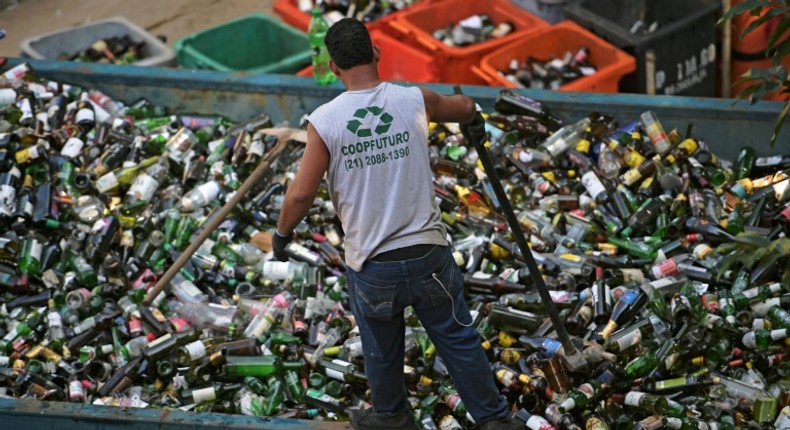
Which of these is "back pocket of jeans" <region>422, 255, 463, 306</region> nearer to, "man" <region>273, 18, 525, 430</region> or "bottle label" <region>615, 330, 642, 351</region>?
"man" <region>273, 18, 525, 430</region>

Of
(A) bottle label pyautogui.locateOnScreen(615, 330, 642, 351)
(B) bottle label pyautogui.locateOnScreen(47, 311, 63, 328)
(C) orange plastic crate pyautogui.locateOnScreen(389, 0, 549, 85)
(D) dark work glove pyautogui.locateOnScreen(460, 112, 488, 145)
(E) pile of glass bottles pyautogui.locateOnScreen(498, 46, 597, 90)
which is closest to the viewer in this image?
(D) dark work glove pyautogui.locateOnScreen(460, 112, 488, 145)

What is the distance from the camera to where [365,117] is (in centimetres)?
395

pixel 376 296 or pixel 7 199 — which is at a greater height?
pixel 376 296

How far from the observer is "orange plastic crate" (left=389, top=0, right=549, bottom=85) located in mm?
7414

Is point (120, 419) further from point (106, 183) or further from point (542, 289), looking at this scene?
point (106, 183)

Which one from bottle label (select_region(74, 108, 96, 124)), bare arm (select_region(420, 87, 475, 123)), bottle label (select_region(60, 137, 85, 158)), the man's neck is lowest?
bottle label (select_region(60, 137, 85, 158))

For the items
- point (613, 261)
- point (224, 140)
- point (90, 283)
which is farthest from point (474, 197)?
point (90, 283)

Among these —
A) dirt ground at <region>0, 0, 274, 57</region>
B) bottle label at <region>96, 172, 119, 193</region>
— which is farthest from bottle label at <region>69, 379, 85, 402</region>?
dirt ground at <region>0, 0, 274, 57</region>

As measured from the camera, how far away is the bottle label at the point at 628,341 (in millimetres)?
5047

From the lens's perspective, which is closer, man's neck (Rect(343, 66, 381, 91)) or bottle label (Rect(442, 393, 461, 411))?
man's neck (Rect(343, 66, 381, 91))

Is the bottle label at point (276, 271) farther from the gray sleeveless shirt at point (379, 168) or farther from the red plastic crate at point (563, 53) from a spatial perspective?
the red plastic crate at point (563, 53)

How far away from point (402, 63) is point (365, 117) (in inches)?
147

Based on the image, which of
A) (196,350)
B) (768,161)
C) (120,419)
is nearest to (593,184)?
(768,161)

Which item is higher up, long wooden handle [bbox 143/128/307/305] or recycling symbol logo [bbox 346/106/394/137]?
recycling symbol logo [bbox 346/106/394/137]
